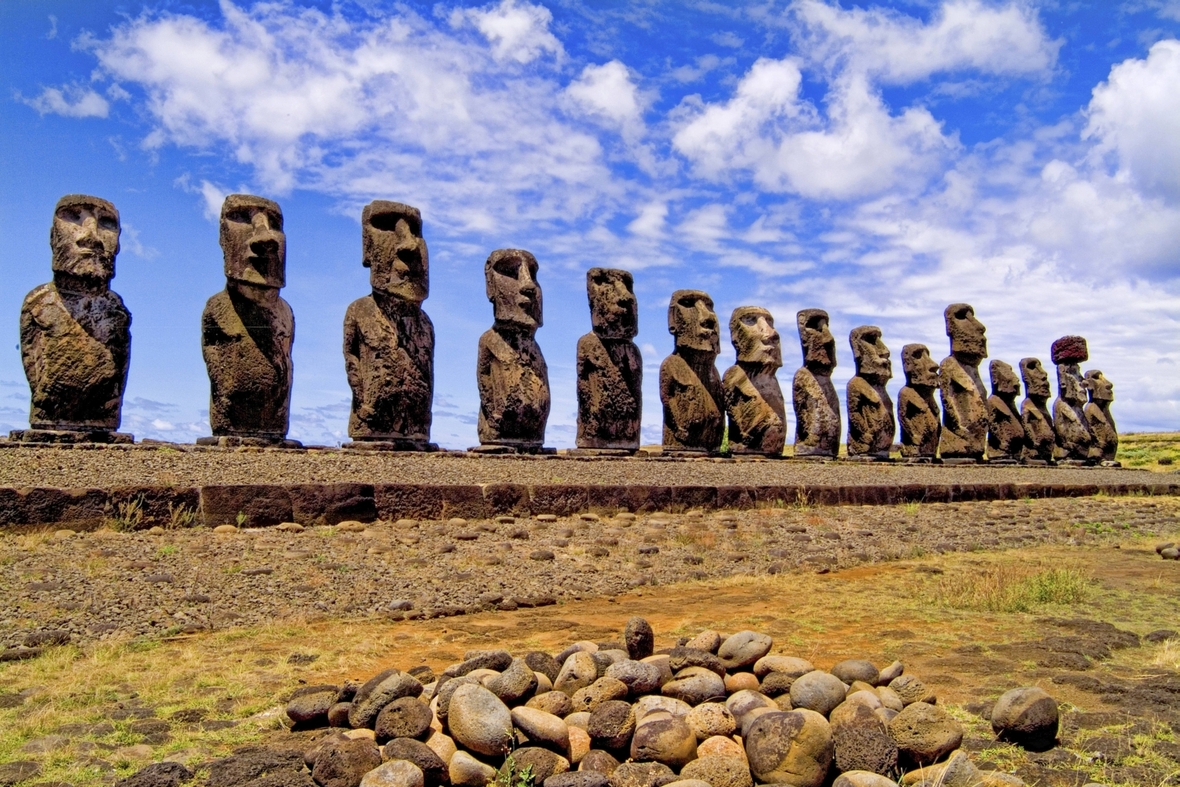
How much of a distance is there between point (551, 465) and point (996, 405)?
16.6 m

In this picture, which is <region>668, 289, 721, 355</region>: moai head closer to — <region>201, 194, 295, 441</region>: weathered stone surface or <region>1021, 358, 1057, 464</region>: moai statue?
<region>201, 194, 295, 441</region>: weathered stone surface

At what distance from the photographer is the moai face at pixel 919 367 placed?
21.7 metres

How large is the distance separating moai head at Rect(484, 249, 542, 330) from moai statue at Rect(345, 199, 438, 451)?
1.20 m

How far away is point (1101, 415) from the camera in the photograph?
2819 cm

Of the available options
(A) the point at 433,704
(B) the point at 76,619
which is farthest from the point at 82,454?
(A) the point at 433,704

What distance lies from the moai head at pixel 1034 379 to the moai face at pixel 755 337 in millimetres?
11637

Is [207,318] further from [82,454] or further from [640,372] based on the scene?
[640,372]

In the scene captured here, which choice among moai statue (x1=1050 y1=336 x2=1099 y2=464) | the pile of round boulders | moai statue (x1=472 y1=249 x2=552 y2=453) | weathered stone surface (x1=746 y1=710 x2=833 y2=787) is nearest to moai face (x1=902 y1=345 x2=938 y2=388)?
moai statue (x1=1050 y1=336 x2=1099 y2=464)

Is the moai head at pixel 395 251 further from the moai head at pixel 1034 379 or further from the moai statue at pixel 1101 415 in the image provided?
the moai statue at pixel 1101 415

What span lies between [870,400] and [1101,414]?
40.6 feet

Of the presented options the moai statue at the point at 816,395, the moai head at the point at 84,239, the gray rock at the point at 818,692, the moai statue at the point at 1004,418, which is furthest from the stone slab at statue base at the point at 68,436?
the moai statue at the point at 1004,418

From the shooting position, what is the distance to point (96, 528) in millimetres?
6949

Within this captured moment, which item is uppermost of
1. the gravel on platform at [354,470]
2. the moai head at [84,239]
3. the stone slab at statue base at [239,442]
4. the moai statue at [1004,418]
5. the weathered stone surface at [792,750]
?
the moai head at [84,239]

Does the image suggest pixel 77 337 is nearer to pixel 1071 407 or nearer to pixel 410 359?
pixel 410 359
